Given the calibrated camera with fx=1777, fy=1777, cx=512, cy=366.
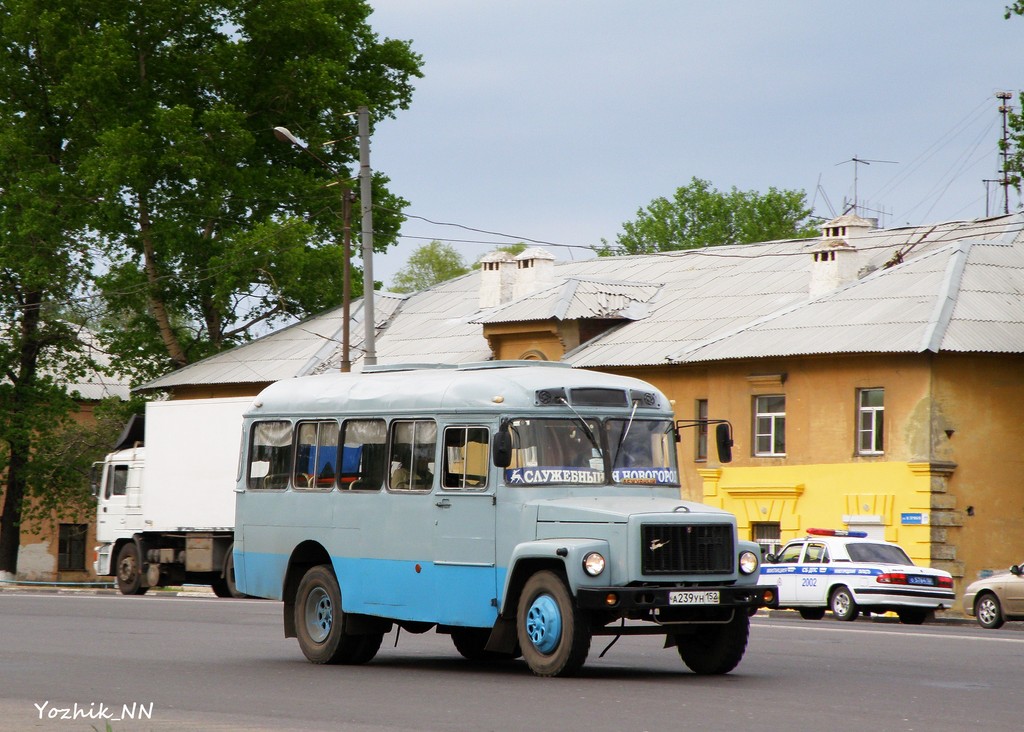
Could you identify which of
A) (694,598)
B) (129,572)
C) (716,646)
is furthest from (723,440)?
(129,572)

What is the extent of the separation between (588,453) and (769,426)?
2578 centimetres

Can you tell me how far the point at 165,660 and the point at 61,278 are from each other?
116 feet

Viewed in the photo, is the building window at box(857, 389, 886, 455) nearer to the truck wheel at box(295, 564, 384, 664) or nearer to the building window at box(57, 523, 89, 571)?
the truck wheel at box(295, 564, 384, 664)

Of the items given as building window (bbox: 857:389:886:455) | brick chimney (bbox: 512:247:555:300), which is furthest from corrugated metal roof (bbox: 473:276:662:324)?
building window (bbox: 857:389:886:455)

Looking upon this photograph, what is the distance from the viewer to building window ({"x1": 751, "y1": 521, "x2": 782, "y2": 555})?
40.8 metres

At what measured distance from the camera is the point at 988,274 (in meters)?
39.8

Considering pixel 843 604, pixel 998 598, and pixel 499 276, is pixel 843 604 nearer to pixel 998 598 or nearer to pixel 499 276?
pixel 998 598

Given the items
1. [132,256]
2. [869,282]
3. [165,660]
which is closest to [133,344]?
[132,256]

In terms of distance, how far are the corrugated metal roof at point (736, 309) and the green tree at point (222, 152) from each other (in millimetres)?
2200

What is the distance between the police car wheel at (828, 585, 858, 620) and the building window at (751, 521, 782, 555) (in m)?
8.88

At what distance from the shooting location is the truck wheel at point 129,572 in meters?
37.3

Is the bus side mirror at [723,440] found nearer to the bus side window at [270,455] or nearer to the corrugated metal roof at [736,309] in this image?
the bus side window at [270,455]

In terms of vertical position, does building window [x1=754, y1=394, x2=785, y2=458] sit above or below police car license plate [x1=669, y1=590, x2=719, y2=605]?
above

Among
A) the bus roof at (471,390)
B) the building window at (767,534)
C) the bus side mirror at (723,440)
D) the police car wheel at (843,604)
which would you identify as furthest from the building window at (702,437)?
the bus roof at (471,390)
